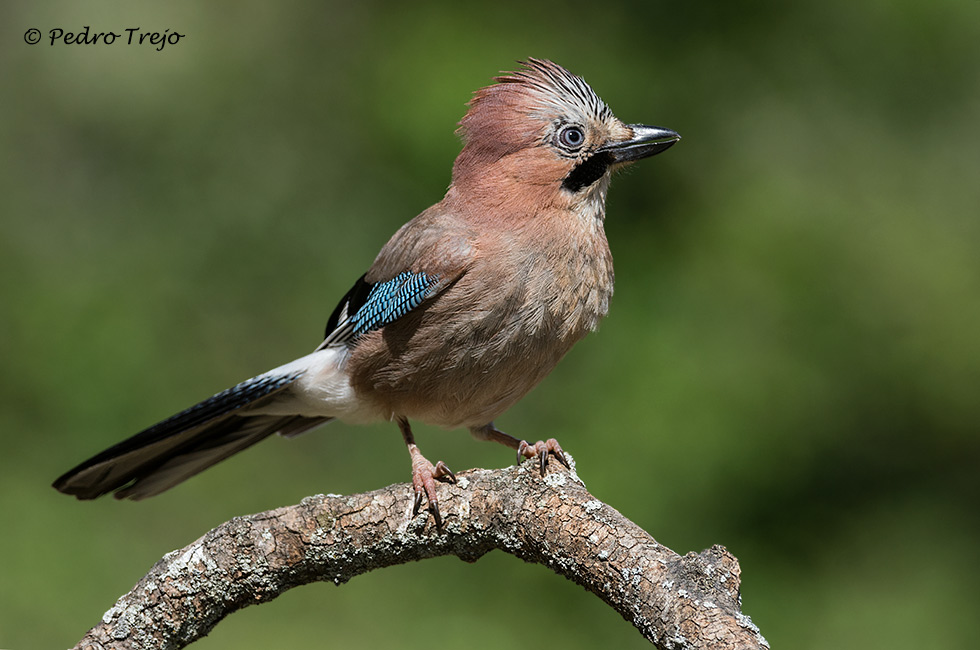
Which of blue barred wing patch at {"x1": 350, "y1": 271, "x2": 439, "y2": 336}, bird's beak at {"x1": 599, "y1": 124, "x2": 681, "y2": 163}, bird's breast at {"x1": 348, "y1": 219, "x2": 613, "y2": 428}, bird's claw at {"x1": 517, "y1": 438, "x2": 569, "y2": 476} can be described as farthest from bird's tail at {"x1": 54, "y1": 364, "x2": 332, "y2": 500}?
bird's beak at {"x1": 599, "y1": 124, "x2": 681, "y2": 163}

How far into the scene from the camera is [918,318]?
556cm

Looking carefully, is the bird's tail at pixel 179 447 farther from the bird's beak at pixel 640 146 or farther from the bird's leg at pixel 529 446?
the bird's beak at pixel 640 146

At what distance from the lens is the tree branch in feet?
8.66

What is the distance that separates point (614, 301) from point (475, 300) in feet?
8.69

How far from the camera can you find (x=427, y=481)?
2963 millimetres

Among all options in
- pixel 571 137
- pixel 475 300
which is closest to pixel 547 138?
pixel 571 137

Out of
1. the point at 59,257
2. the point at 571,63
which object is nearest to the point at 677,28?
the point at 571,63

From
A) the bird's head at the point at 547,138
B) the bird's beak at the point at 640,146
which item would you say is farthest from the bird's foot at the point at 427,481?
the bird's beak at the point at 640,146

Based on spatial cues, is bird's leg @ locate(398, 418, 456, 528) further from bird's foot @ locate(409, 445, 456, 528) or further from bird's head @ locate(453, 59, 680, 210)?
bird's head @ locate(453, 59, 680, 210)

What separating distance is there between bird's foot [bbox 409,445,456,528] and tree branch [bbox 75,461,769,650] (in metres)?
0.02

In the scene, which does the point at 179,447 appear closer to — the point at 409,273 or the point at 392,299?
the point at 392,299

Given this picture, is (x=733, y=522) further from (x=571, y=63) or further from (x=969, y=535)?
(x=571, y=63)

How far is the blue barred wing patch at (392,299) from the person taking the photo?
346 centimetres

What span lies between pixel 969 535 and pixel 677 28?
3.50 metres
